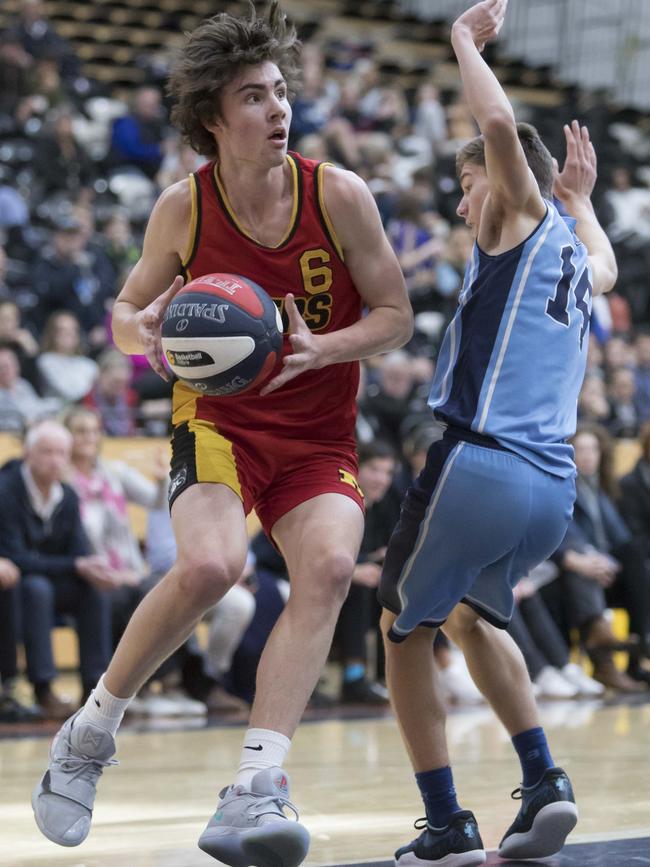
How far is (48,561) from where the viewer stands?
7.33 meters

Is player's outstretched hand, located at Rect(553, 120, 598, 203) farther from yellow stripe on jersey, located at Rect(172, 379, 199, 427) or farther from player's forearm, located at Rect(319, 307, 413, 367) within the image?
yellow stripe on jersey, located at Rect(172, 379, 199, 427)

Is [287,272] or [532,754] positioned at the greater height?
[287,272]

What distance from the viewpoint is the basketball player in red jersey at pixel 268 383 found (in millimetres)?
3477

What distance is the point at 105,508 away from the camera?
26.0ft

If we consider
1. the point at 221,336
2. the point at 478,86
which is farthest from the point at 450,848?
the point at 478,86

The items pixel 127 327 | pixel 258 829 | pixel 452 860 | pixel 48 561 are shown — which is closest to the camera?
pixel 258 829

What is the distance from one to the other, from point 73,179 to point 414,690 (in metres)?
10.0

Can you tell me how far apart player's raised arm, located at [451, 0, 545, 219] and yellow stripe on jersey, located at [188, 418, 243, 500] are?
3.09 ft

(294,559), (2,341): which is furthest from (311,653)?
(2,341)

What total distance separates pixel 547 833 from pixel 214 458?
4.22ft

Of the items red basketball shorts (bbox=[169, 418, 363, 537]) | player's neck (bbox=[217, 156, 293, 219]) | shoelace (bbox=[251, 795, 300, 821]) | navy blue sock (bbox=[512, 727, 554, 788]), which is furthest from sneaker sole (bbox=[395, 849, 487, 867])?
player's neck (bbox=[217, 156, 293, 219])

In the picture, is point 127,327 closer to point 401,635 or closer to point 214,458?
point 214,458

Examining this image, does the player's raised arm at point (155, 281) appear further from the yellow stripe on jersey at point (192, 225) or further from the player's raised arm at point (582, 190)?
the player's raised arm at point (582, 190)

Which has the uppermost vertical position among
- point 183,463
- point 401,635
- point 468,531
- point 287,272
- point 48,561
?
point 287,272
